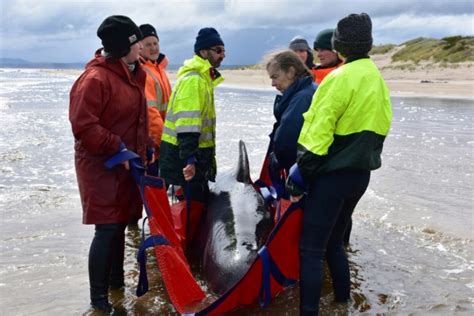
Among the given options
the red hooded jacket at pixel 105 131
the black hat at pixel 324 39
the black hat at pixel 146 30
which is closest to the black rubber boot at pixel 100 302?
the red hooded jacket at pixel 105 131

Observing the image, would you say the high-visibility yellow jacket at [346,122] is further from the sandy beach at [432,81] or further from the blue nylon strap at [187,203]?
the sandy beach at [432,81]

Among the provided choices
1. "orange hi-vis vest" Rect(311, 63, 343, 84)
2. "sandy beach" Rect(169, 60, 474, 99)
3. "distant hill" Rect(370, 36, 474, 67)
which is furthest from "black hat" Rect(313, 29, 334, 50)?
"distant hill" Rect(370, 36, 474, 67)

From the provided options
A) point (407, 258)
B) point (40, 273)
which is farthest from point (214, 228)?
point (407, 258)

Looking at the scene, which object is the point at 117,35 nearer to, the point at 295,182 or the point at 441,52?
the point at 295,182

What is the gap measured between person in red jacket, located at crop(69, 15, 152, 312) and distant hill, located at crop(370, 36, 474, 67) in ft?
109

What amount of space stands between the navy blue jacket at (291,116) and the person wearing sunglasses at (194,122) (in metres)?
→ 0.78

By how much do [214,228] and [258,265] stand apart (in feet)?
3.48

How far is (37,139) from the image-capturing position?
13.0m

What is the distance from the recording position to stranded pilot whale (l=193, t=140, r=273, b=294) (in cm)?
409

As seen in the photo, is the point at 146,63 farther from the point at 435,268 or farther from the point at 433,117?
the point at 433,117

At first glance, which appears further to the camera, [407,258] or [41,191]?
[41,191]

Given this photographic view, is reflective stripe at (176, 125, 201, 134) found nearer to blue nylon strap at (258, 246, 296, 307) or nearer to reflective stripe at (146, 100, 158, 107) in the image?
reflective stripe at (146, 100, 158, 107)

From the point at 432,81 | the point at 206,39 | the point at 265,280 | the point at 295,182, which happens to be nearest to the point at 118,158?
the point at 295,182

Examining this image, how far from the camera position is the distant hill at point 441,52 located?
34734 millimetres
